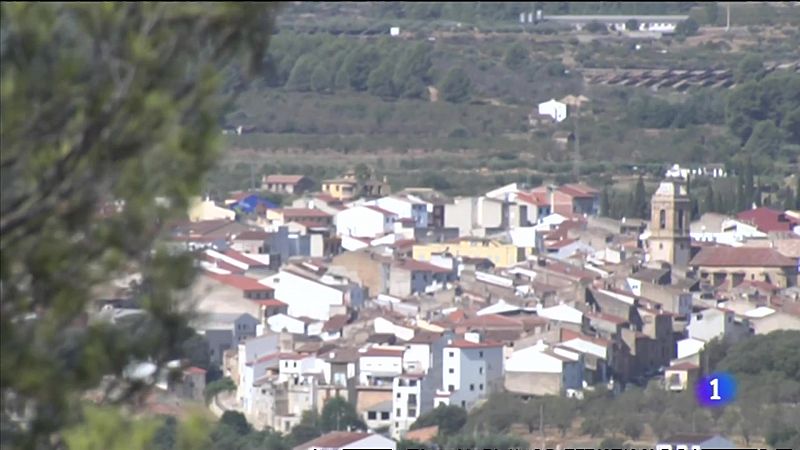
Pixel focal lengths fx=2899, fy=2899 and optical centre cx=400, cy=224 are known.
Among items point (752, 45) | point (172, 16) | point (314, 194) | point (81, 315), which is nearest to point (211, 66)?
point (172, 16)

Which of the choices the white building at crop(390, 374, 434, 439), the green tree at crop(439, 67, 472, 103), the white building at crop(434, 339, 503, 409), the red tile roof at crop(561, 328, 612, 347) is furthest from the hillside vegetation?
the white building at crop(390, 374, 434, 439)

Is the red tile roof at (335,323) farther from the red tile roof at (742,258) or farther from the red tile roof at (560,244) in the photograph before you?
the red tile roof at (560,244)

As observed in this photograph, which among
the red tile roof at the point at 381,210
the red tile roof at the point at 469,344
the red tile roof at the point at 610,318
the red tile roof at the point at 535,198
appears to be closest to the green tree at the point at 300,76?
the red tile roof at the point at 535,198

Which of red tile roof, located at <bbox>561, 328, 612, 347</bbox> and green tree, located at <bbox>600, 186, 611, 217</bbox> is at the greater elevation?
red tile roof, located at <bbox>561, 328, 612, 347</bbox>

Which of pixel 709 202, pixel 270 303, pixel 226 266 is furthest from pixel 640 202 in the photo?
pixel 270 303

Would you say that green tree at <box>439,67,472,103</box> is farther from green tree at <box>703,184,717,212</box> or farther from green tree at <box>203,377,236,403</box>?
green tree at <box>203,377,236,403</box>

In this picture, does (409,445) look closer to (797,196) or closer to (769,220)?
(769,220)
